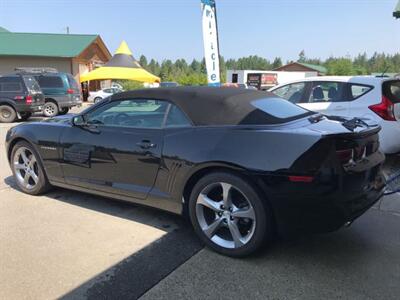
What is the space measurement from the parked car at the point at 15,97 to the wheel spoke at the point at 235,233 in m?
13.2

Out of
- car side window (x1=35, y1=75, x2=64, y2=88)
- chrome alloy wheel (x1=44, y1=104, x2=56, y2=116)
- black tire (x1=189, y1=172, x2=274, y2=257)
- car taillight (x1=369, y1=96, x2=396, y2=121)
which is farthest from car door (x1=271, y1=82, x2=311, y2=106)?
car side window (x1=35, y1=75, x2=64, y2=88)

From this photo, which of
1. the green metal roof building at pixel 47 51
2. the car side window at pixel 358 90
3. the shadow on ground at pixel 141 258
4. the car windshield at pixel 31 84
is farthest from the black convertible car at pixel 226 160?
the green metal roof building at pixel 47 51

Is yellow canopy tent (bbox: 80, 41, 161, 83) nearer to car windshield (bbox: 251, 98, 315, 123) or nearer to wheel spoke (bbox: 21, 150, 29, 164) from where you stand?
wheel spoke (bbox: 21, 150, 29, 164)

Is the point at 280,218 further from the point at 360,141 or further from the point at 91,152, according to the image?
the point at 91,152

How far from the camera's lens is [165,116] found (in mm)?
3771

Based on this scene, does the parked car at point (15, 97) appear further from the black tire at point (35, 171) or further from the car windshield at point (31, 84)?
the black tire at point (35, 171)

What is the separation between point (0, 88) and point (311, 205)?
1463cm

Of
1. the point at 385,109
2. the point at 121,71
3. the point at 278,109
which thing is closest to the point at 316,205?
the point at 278,109

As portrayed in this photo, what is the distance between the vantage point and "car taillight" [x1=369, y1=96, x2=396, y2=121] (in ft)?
19.9

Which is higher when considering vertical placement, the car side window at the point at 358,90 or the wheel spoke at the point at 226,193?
the car side window at the point at 358,90

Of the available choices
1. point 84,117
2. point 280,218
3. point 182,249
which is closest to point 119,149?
point 84,117

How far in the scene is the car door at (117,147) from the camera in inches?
147

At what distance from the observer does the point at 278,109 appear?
148 inches

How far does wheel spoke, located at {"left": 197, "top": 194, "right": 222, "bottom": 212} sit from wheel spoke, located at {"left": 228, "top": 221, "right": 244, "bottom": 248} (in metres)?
0.17
